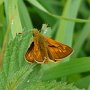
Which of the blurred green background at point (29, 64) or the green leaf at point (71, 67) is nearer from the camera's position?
the blurred green background at point (29, 64)

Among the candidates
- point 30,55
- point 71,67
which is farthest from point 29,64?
point 71,67

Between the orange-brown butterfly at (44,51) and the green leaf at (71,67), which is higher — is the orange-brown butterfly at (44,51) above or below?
above

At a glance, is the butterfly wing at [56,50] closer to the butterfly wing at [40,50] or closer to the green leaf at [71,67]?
the butterfly wing at [40,50]

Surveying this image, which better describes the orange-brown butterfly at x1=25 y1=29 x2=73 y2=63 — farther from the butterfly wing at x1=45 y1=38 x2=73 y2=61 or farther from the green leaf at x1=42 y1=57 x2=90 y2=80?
the green leaf at x1=42 y1=57 x2=90 y2=80

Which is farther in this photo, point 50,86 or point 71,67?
point 71,67

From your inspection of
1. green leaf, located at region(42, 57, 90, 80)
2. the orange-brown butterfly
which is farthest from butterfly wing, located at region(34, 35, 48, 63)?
green leaf, located at region(42, 57, 90, 80)

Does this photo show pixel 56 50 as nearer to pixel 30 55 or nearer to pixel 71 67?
pixel 30 55

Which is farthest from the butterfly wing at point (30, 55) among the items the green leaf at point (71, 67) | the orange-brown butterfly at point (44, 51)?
the green leaf at point (71, 67)

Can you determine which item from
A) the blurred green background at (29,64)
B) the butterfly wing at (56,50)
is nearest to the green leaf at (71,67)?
the blurred green background at (29,64)
